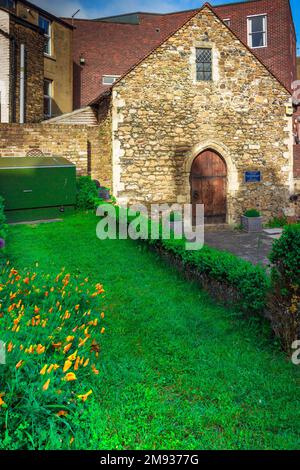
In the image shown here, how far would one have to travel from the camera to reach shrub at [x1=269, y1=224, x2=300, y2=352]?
16.5 feet

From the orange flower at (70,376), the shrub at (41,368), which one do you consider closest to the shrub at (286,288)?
the shrub at (41,368)

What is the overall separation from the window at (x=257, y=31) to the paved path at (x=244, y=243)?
47.3 ft

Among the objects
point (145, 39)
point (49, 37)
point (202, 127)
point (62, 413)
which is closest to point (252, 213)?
point (202, 127)

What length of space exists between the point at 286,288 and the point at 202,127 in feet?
39.9

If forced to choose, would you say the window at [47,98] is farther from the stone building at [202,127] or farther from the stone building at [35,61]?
the stone building at [202,127]

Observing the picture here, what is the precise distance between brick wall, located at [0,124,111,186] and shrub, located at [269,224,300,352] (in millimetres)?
11928

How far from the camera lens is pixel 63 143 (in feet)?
54.9

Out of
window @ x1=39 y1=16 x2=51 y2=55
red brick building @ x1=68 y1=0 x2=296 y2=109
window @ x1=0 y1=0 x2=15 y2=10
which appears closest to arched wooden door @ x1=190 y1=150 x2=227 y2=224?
red brick building @ x1=68 y1=0 x2=296 y2=109

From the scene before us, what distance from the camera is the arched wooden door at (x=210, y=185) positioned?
16688mm

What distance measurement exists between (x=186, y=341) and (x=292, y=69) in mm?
24908

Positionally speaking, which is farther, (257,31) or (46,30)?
(257,31)

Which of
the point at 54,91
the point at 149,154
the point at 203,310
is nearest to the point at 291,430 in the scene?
the point at 203,310

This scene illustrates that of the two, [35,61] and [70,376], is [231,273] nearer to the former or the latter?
[70,376]

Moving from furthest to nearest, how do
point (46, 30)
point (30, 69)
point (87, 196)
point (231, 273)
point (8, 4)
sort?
1. point (46, 30)
2. point (8, 4)
3. point (30, 69)
4. point (87, 196)
5. point (231, 273)
